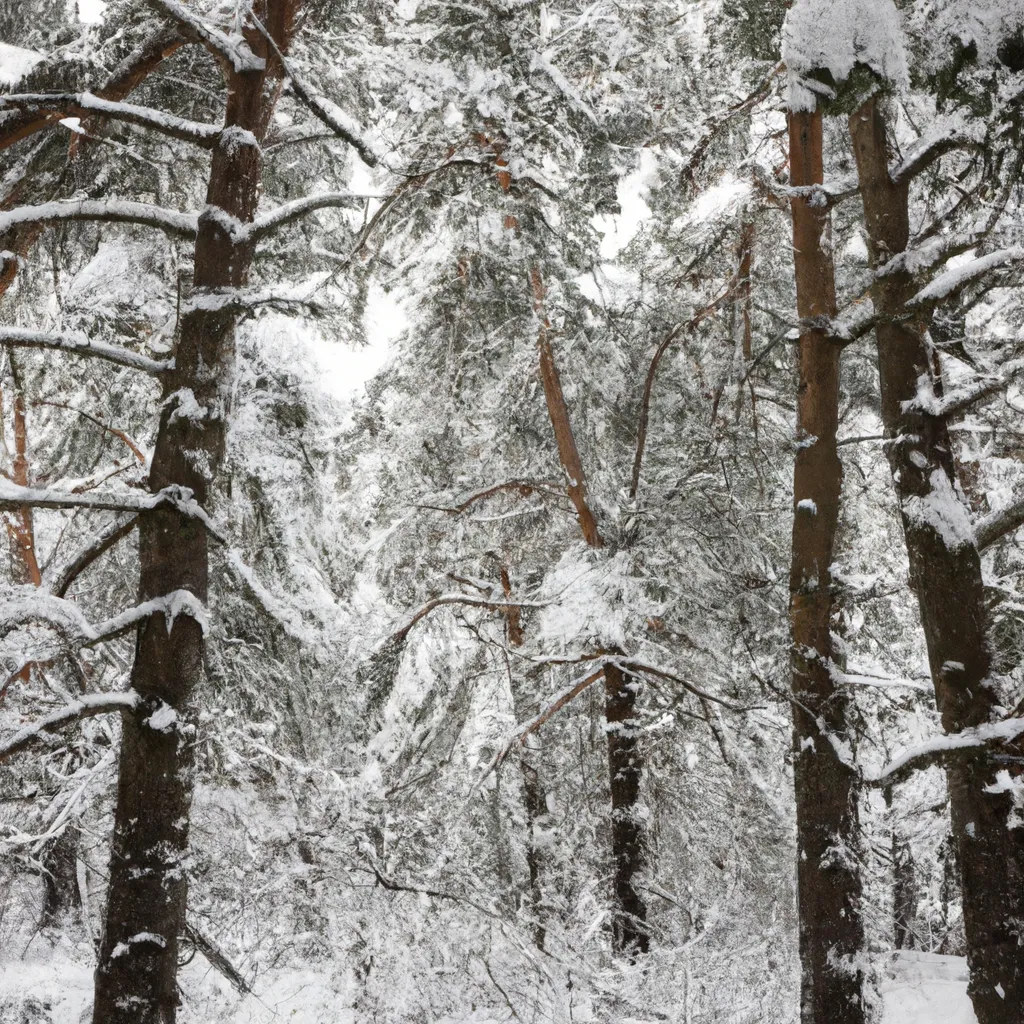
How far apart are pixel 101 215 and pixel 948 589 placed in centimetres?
611

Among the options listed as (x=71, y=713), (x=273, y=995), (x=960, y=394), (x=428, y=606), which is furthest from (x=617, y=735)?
(x=71, y=713)

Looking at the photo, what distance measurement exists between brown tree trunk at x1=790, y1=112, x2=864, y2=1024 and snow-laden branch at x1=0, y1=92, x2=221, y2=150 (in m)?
4.99

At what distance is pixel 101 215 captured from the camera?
227 inches

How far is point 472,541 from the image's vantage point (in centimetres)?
1257

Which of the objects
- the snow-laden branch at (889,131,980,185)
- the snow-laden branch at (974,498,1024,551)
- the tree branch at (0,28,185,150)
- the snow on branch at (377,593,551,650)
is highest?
the tree branch at (0,28,185,150)

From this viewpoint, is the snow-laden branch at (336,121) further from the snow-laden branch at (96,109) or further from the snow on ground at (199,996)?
the snow on ground at (199,996)

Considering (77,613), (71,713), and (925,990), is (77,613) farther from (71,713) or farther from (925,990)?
(925,990)

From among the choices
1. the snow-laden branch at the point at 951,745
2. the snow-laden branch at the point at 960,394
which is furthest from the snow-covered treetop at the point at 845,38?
the snow-laden branch at the point at 951,745

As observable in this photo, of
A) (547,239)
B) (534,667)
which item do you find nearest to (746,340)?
(547,239)

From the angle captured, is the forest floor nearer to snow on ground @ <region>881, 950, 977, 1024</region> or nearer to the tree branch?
snow on ground @ <region>881, 950, 977, 1024</region>

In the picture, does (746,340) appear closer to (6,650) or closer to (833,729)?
(833,729)

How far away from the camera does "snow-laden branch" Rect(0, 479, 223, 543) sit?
491 cm

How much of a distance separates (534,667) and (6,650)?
6346 millimetres

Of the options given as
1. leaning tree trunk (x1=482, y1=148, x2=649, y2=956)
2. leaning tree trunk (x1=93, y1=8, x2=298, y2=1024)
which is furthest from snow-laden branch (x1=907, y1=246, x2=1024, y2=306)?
leaning tree trunk (x1=482, y1=148, x2=649, y2=956)
